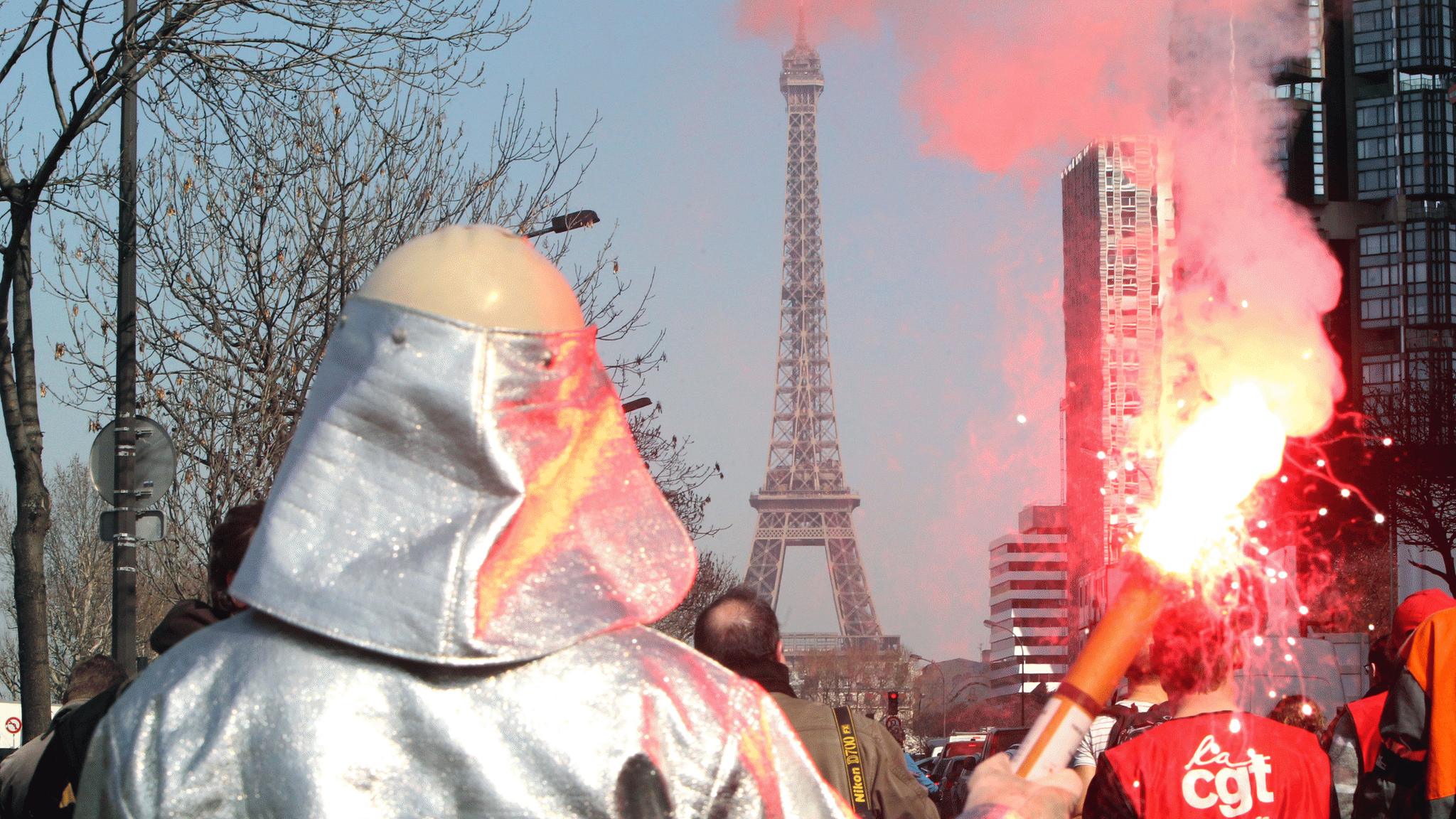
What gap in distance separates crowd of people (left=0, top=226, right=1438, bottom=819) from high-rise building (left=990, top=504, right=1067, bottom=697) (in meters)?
53.7

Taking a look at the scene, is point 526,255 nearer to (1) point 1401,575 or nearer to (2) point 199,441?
(2) point 199,441

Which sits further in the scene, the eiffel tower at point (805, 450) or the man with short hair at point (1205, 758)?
the eiffel tower at point (805, 450)

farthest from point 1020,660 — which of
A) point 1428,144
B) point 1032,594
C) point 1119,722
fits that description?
point 1119,722

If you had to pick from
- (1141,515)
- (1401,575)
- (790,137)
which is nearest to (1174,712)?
(1141,515)

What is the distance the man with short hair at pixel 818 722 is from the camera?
484 cm

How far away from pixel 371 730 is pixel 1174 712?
10.3 ft

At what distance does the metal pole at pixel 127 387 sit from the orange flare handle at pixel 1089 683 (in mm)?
9281

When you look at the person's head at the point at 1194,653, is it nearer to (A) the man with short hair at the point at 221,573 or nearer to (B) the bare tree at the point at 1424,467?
(A) the man with short hair at the point at 221,573

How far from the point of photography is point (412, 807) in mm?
1602

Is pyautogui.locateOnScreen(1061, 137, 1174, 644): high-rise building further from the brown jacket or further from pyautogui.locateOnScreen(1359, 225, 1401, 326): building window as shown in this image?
the brown jacket

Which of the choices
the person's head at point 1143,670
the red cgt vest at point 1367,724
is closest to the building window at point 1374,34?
the person's head at point 1143,670

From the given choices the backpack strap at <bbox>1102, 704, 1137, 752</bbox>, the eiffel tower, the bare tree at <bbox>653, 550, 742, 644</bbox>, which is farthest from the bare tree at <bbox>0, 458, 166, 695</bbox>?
the backpack strap at <bbox>1102, 704, 1137, 752</bbox>

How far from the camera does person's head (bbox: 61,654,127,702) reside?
5.84 meters

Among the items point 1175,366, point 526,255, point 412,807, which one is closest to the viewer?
point 412,807
